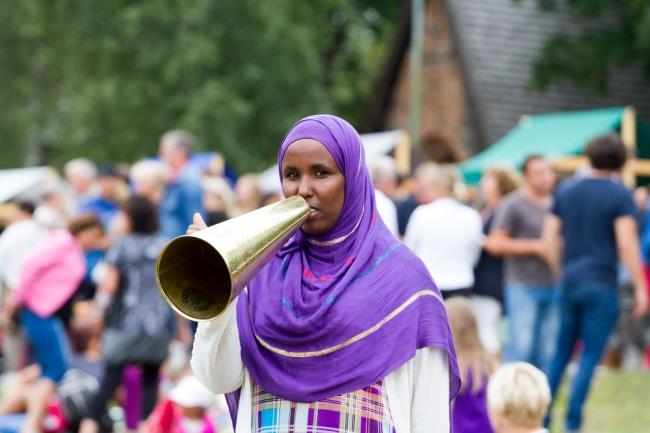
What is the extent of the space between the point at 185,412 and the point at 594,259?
3024mm

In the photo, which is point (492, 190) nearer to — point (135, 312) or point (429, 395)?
point (135, 312)

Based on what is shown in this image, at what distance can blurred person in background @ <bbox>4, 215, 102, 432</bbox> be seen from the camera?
29.4 feet

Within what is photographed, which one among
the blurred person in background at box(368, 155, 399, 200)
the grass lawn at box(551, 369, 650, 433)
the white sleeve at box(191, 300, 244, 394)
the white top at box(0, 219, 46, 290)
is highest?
the blurred person in background at box(368, 155, 399, 200)

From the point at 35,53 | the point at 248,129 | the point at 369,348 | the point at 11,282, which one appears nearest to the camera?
the point at 369,348

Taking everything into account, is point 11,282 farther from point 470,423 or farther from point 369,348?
point 369,348

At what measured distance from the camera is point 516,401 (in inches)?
203

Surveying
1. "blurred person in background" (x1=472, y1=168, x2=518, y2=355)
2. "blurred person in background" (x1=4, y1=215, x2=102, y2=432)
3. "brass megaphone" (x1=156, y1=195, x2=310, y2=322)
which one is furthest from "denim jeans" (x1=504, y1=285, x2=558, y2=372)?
"brass megaphone" (x1=156, y1=195, x2=310, y2=322)

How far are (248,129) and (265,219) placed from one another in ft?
95.6

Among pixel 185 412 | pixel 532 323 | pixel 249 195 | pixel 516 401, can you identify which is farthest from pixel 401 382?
pixel 249 195

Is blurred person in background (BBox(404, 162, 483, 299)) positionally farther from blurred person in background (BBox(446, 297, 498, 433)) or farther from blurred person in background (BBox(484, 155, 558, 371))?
blurred person in background (BBox(446, 297, 498, 433))

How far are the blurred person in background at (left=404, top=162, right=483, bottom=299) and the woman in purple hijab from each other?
5.12m

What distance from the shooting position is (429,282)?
134 inches

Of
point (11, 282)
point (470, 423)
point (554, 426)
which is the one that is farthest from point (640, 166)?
point (470, 423)

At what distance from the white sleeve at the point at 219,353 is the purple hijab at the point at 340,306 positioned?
Answer: 58 millimetres
